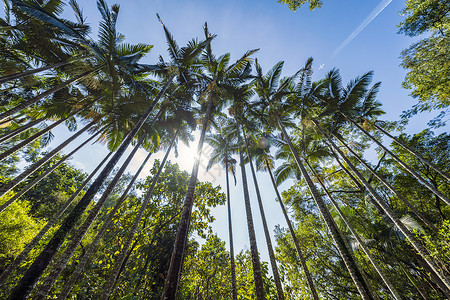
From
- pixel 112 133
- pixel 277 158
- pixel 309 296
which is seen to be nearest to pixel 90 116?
pixel 112 133

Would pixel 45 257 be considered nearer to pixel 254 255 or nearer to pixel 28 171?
pixel 28 171

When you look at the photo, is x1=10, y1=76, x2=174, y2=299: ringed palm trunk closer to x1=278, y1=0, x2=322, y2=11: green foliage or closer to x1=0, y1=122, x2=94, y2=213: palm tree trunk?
x1=0, y1=122, x2=94, y2=213: palm tree trunk

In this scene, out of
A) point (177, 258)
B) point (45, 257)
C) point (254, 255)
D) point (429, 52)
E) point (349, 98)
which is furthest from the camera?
point (349, 98)

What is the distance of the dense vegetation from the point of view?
641 centimetres

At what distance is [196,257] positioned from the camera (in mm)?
11750

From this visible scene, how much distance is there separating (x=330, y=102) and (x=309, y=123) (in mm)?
1921

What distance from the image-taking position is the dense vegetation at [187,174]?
641cm

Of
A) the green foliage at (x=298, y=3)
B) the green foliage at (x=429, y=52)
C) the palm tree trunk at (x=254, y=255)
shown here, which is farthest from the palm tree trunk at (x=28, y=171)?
the green foliage at (x=429, y=52)

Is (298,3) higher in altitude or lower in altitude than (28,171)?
higher

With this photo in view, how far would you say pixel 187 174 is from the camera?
12625mm

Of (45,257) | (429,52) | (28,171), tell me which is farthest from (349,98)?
(28,171)

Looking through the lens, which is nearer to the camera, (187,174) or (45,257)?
(45,257)

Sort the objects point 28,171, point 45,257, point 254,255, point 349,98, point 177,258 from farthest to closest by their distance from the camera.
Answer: point 349,98
point 28,171
point 254,255
point 45,257
point 177,258

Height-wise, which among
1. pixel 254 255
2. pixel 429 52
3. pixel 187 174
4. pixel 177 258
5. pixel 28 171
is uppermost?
pixel 429 52
